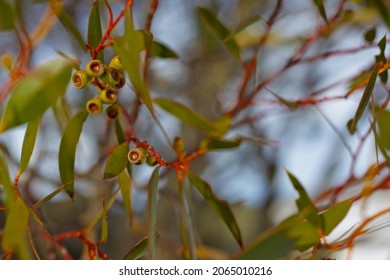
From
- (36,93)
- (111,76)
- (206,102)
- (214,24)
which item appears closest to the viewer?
(36,93)

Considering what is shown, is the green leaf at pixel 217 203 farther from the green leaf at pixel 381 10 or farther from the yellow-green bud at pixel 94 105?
the green leaf at pixel 381 10

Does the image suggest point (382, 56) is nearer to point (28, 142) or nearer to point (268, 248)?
point (268, 248)

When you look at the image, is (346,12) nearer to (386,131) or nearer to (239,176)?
(386,131)

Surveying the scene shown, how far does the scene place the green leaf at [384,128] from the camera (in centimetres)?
57

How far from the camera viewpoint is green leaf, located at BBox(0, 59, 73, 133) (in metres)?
0.44

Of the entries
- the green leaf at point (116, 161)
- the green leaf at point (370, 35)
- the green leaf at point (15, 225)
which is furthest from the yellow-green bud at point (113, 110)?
the green leaf at point (370, 35)

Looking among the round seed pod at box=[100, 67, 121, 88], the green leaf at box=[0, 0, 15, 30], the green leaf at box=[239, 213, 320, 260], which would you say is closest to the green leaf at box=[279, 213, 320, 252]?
the green leaf at box=[239, 213, 320, 260]

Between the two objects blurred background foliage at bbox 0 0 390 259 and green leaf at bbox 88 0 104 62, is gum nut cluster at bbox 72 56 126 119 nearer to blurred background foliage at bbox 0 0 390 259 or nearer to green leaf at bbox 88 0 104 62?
green leaf at bbox 88 0 104 62

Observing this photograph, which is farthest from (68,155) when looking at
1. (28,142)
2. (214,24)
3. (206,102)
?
(206,102)

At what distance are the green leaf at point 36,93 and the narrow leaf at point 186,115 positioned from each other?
0.30 feet

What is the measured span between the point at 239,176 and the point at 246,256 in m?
1.76

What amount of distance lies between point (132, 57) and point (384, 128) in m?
0.26

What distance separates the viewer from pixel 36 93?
435mm


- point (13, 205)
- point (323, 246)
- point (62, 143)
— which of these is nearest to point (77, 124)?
point (62, 143)
